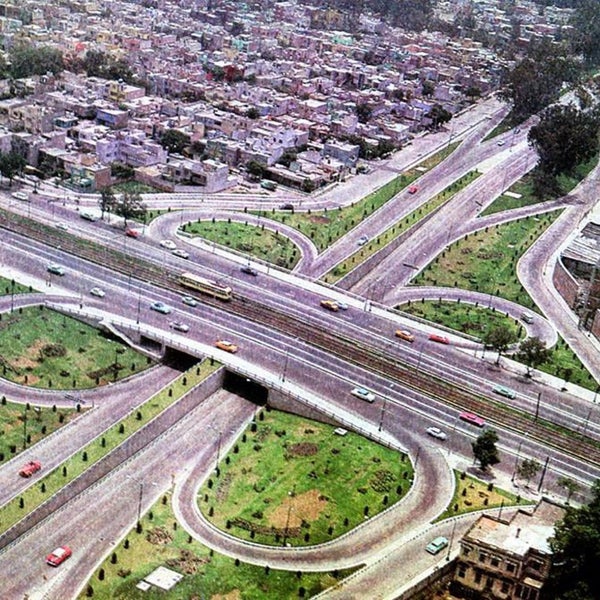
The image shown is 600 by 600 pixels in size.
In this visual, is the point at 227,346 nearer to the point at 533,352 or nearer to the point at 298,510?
the point at 298,510

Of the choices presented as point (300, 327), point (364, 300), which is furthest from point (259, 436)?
Result: point (364, 300)

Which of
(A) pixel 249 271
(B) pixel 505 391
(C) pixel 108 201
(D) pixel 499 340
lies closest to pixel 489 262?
(D) pixel 499 340

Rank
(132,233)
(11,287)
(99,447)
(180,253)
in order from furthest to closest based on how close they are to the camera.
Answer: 1. (132,233)
2. (180,253)
3. (11,287)
4. (99,447)

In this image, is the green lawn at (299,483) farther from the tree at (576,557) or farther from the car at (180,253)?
the car at (180,253)

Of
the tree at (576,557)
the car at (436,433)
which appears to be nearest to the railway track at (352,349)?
the car at (436,433)

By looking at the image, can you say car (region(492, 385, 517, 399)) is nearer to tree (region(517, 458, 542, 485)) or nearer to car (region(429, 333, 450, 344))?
car (region(429, 333, 450, 344))

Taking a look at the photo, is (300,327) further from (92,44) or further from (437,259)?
(92,44)

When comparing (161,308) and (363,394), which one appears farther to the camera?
(161,308)
